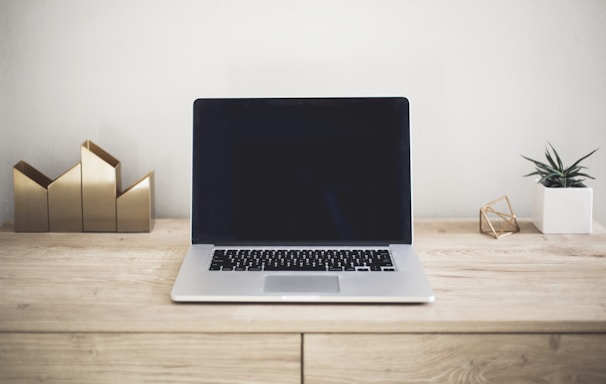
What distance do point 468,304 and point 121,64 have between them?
3.19ft

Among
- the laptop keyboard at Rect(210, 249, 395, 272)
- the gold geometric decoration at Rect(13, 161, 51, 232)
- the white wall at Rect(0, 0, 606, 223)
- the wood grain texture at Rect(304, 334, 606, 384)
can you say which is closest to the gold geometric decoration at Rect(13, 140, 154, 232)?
the gold geometric decoration at Rect(13, 161, 51, 232)

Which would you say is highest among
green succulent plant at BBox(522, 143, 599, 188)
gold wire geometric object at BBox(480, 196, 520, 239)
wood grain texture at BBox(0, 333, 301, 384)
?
green succulent plant at BBox(522, 143, 599, 188)

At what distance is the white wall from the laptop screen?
0.19 m

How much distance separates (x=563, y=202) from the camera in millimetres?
1342

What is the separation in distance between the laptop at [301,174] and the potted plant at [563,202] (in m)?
0.33

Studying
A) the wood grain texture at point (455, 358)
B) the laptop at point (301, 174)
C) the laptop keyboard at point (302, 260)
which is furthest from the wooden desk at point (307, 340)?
the laptop at point (301, 174)

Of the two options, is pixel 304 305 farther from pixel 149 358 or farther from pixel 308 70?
pixel 308 70

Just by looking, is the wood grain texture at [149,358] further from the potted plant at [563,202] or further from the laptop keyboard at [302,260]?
the potted plant at [563,202]

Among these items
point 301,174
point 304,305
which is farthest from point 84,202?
point 304,305

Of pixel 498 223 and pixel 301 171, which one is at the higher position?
pixel 301 171

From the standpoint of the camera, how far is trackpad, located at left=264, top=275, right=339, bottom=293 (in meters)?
1.04

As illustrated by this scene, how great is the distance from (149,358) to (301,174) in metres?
0.50

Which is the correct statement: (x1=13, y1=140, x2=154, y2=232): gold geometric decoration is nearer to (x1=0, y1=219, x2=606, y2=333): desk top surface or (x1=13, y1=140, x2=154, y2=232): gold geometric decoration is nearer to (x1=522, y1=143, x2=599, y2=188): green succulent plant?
(x1=0, y1=219, x2=606, y2=333): desk top surface

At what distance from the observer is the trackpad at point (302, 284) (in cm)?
104
